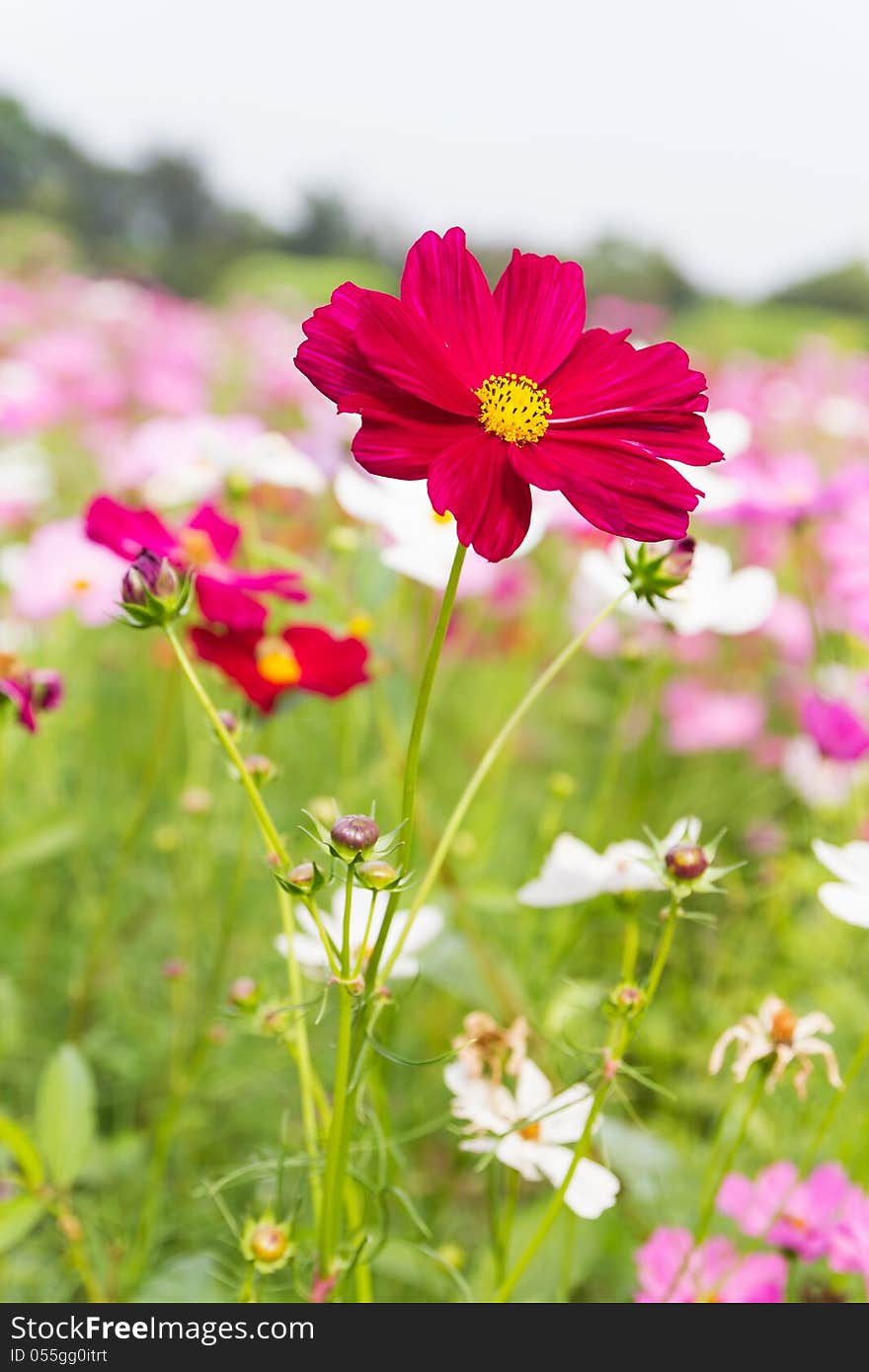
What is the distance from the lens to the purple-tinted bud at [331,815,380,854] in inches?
9.3

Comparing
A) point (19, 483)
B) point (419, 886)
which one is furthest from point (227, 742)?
point (19, 483)

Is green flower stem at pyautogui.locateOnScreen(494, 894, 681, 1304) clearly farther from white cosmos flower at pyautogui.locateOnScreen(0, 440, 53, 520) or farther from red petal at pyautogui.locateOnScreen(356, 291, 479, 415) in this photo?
white cosmos flower at pyautogui.locateOnScreen(0, 440, 53, 520)

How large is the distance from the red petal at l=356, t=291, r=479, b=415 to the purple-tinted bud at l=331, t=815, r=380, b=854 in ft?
0.33

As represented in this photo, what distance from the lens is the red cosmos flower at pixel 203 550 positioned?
0.37m

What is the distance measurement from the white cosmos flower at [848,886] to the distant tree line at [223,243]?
15.5ft

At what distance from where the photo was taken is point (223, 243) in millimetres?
6094

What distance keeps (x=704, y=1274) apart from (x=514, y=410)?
0.34m

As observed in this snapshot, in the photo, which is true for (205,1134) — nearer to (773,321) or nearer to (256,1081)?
(256,1081)

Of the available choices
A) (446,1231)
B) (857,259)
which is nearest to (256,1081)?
(446,1231)

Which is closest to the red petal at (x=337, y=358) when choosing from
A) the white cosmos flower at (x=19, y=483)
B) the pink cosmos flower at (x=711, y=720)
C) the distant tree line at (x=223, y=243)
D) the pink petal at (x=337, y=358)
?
the pink petal at (x=337, y=358)

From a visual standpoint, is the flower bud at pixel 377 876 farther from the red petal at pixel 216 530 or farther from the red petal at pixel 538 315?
the red petal at pixel 216 530

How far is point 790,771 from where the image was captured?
2.66ft

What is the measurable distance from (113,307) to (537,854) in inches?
81.7

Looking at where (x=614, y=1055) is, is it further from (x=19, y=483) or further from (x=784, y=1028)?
(x=19, y=483)
